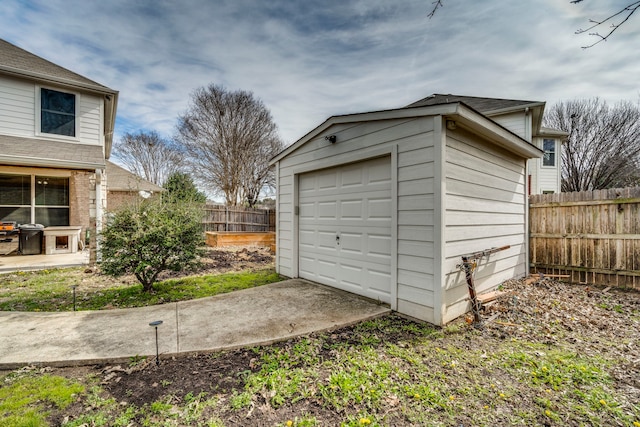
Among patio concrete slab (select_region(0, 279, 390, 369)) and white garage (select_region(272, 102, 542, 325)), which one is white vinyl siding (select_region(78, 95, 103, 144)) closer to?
patio concrete slab (select_region(0, 279, 390, 369))

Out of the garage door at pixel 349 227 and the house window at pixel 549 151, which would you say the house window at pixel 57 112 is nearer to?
the garage door at pixel 349 227

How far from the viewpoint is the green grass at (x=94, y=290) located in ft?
14.7

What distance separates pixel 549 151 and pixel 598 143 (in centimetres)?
687

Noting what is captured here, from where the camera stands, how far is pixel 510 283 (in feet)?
18.1

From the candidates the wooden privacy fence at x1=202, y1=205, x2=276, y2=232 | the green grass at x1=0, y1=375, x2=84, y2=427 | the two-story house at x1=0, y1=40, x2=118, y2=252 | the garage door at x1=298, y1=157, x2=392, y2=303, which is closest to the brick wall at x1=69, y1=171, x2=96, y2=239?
the two-story house at x1=0, y1=40, x2=118, y2=252

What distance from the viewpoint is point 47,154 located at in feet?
23.6

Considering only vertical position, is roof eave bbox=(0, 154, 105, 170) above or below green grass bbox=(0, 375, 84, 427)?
above

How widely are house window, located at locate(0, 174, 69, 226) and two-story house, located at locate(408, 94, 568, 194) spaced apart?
36.2 feet

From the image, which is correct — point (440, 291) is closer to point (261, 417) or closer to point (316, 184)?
point (261, 417)

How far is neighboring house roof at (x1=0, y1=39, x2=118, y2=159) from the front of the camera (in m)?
7.57

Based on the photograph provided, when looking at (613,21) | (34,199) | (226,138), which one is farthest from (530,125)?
(226,138)

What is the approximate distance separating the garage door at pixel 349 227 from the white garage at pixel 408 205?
18mm

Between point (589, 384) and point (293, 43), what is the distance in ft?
27.6

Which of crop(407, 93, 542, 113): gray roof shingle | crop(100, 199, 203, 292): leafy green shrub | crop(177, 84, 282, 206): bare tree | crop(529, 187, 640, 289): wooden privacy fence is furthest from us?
crop(177, 84, 282, 206): bare tree
